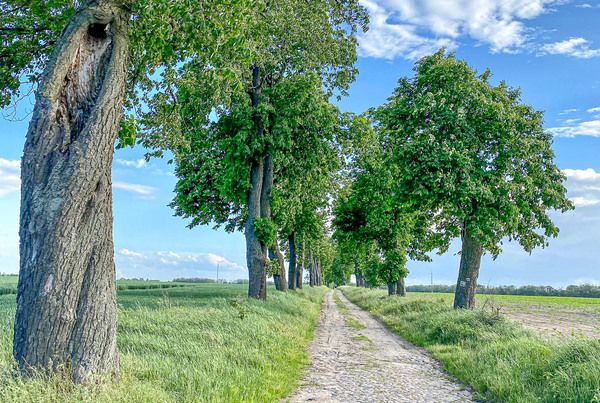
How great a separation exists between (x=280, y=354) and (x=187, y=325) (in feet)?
8.63

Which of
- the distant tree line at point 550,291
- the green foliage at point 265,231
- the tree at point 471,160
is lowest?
the distant tree line at point 550,291

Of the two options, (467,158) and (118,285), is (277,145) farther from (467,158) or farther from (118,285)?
(118,285)

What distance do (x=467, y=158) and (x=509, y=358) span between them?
399 inches

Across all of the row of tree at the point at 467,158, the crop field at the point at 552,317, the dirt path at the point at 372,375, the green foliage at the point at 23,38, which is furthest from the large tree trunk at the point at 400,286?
the green foliage at the point at 23,38

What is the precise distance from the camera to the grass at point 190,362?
5.29 meters

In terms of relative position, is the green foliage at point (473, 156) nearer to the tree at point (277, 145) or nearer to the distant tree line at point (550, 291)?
the tree at point (277, 145)

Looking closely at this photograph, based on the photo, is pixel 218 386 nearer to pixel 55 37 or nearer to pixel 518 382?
pixel 518 382

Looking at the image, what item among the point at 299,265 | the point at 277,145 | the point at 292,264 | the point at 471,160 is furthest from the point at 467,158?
the point at 299,265

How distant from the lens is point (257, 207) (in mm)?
19984

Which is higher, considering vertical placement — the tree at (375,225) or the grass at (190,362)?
the tree at (375,225)

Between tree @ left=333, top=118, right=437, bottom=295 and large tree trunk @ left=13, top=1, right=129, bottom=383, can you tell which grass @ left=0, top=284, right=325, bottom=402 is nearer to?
large tree trunk @ left=13, top=1, right=129, bottom=383

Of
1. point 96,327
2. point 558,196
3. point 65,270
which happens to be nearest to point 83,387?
point 96,327

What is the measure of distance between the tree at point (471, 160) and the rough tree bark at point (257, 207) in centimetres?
633

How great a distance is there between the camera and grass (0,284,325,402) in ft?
17.3
